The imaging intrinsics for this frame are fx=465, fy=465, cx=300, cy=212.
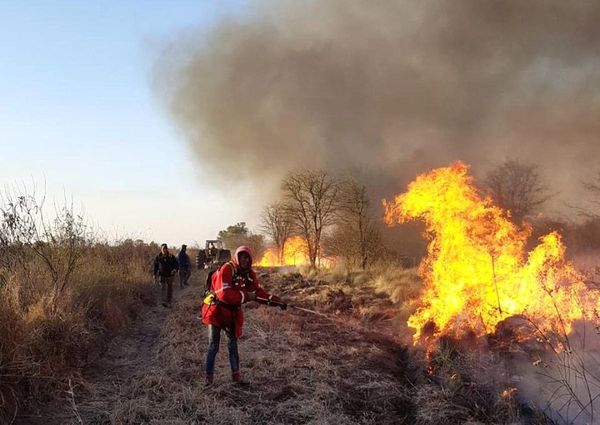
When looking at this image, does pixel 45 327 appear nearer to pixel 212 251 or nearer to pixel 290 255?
pixel 212 251

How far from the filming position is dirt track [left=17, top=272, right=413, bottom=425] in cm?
548

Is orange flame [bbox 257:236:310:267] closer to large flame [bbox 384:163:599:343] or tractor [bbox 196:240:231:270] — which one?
tractor [bbox 196:240:231:270]

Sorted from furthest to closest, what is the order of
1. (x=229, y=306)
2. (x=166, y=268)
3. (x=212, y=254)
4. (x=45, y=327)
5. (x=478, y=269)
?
(x=212, y=254) < (x=166, y=268) < (x=478, y=269) < (x=45, y=327) < (x=229, y=306)

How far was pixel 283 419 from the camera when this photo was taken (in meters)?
5.45

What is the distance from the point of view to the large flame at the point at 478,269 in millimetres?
8172

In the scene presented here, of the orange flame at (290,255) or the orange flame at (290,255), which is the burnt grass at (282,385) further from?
the orange flame at (290,255)

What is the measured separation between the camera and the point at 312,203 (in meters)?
32.4

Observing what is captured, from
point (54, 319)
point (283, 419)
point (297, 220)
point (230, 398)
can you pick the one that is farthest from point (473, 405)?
point (297, 220)

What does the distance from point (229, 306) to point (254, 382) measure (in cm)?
116

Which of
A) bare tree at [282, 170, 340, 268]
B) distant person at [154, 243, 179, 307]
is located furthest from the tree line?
distant person at [154, 243, 179, 307]

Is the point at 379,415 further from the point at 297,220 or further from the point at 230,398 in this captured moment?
the point at 297,220

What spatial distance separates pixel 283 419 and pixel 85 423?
7.41 feet

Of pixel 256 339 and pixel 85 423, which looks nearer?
pixel 85 423

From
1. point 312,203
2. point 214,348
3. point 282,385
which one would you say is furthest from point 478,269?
point 312,203
